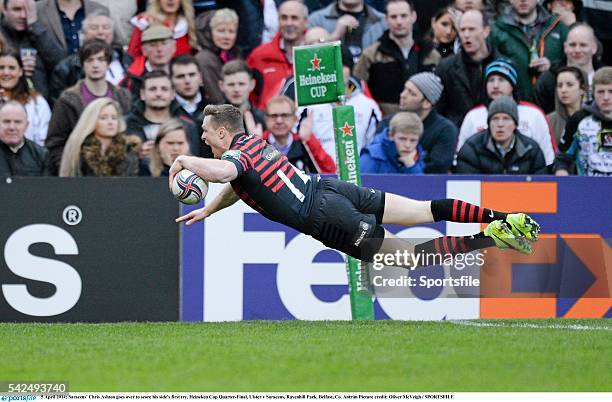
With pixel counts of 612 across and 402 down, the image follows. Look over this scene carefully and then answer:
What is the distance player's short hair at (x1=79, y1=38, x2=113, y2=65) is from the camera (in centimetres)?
1382

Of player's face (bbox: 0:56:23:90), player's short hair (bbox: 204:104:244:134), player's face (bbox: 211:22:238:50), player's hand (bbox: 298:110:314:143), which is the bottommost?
player's hand (bbox: 298:110:314:143)

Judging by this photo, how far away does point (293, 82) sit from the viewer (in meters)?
14.3

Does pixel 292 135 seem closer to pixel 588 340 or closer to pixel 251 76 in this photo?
pixel 251 76

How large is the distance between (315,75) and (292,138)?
2244 millimetres

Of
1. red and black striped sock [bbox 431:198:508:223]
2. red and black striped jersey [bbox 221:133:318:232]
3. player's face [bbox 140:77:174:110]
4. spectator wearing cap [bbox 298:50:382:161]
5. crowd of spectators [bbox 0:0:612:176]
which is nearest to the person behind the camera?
red and black striped jersey [bbox 221:133:318:232]

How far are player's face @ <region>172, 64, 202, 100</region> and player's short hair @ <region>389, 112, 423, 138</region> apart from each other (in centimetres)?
238

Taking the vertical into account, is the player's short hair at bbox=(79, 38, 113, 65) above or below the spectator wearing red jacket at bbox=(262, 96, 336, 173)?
above

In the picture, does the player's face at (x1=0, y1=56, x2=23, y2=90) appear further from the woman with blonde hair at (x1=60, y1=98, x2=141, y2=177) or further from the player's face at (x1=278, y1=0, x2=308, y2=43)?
the player's face at (x1=278, y1=0, x2=308, y2=43)

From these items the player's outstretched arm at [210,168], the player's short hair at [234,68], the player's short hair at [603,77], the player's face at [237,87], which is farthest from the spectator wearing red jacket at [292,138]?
the player's outstretched arm at [210,168]

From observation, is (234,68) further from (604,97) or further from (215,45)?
(604,97)

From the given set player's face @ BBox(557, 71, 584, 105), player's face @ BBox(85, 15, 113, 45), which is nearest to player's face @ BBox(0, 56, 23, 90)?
player's face @ BBox(85, 15, 113, 45)

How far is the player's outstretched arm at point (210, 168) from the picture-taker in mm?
10000

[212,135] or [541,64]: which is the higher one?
[541,64]

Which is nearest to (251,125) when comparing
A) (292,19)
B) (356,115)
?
(356,115)
